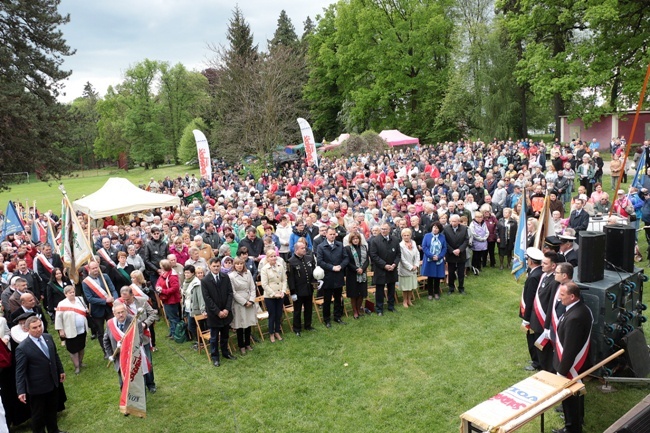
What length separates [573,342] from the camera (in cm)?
525

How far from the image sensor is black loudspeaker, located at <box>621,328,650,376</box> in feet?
19.5

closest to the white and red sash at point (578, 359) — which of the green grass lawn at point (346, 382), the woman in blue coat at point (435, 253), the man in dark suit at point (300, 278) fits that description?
the green grass lawn at point (346, 382)

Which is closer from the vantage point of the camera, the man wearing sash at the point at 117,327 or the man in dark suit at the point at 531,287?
the man wearing sash at the point at 117,327

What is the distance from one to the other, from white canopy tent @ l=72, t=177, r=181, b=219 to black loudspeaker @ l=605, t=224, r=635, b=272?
533 inches

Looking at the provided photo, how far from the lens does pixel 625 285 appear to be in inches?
237

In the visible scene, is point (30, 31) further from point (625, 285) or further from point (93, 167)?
point (93, 167)

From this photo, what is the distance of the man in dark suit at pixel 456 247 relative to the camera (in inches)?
414

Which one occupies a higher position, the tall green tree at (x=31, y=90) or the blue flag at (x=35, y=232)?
the tall green tree at (x=31, y=90)

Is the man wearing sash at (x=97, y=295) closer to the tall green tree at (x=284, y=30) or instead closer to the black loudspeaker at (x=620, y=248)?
the black loudspeaker at (x=620, y=248)

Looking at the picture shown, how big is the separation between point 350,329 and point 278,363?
5.90 ft

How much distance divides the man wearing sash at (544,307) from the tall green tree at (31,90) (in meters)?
20.3

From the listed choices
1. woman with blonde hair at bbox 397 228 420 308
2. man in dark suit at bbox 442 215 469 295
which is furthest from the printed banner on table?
man in dark suit at bbox 442 215 469 295

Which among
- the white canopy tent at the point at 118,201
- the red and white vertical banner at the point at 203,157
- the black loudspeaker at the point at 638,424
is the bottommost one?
the black loudspeaker at the point at 638,424

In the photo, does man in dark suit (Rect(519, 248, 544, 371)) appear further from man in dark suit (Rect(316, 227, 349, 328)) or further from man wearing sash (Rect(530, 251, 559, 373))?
man in dark suit (Rect(316, 227, 349, 328))
